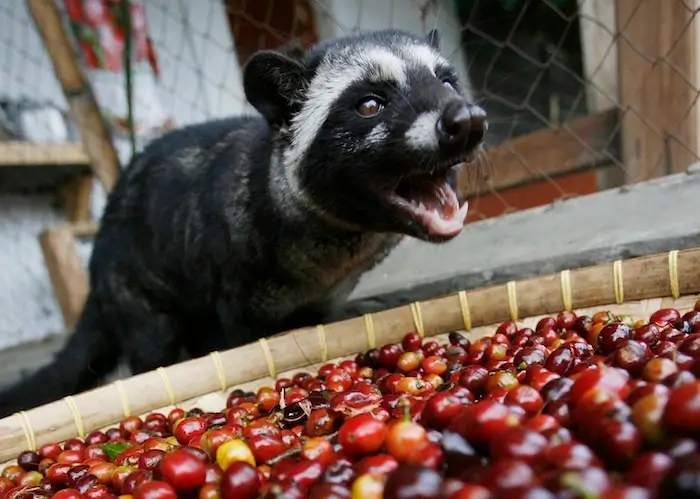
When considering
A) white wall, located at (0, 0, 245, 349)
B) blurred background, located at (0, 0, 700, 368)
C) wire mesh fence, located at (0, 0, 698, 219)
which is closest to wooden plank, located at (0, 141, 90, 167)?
blurred background, located at (0, 0, 700, 368)

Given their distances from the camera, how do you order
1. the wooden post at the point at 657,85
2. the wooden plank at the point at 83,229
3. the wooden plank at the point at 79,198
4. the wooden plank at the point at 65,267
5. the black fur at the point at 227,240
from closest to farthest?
the black fur at the point at 227,240 → the wooden post at the point at 657,85 → the wooden plank at the point at 65,267 → the wooden plank at the point at 83,229 → the wooden plank at the point at 79,198

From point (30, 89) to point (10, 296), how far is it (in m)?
1.24

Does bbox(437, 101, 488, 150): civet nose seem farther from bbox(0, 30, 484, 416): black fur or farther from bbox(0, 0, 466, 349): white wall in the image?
bbox(0, 0, 466, 349): white wall

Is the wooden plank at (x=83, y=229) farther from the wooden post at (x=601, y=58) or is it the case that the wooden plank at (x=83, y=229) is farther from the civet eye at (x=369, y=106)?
the wooden post at (x=601, y=58)

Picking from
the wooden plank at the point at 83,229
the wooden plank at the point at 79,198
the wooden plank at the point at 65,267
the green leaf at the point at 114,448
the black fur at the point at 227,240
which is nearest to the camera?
the green leaf at the point at 114,448

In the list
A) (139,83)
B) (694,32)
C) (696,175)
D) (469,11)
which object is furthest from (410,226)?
(139,83)

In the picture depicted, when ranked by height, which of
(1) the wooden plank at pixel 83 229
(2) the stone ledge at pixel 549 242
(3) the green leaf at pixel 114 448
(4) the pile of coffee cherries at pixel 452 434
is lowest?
(3) the green leaf at pixel 114 448

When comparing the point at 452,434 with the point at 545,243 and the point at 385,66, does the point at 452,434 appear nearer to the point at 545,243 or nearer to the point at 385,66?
the point at 385,66

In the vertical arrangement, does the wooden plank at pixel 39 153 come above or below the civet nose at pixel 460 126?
above

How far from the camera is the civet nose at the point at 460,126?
1286 mm

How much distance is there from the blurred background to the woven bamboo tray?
85 cm

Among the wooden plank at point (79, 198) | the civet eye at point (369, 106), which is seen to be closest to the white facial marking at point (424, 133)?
the civet eye at point (369, 106)

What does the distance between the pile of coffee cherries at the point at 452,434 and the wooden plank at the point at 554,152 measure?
4.64 feet

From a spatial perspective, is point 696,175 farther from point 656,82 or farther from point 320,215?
point 320,215
